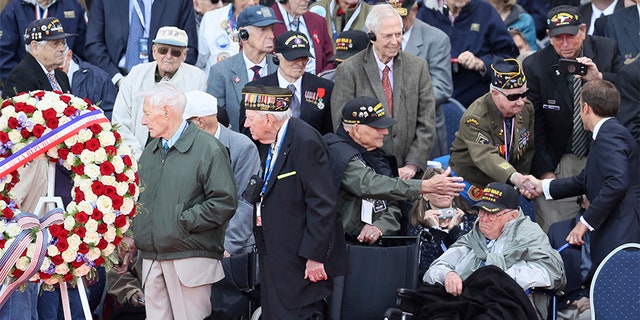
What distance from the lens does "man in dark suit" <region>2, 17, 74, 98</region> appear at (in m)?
10.1

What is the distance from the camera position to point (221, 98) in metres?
10.0

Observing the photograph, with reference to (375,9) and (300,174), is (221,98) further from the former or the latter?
(300,174)

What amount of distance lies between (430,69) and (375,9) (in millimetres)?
979

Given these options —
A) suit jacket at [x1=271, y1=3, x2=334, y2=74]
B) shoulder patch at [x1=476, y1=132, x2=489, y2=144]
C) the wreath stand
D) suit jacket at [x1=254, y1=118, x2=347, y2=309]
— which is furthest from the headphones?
the wreath stand

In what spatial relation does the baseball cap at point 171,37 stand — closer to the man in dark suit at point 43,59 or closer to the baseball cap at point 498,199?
the man in dark suit at point 43,59

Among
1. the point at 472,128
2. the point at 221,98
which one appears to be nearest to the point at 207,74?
the point at 221,98

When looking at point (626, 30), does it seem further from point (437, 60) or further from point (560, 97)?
point (437, 60)

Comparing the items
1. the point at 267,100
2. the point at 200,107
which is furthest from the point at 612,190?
the point at 200,107

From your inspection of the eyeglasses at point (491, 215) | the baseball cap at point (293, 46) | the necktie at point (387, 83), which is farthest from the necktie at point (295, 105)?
the eyeglasses at point (491, 215)

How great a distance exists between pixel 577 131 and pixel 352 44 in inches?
79.9

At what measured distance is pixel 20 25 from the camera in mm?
11242

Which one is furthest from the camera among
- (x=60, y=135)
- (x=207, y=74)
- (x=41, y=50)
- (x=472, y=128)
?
(x=207, y=74)

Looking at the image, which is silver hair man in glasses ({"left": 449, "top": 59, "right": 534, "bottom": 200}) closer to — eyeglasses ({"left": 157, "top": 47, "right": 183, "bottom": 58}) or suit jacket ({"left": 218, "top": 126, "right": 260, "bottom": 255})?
suit jacket ({"left": 218, "top": 126, "right": 260, "bottom": 255})

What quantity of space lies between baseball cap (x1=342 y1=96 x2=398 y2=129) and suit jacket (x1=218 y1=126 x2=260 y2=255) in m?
0.85
